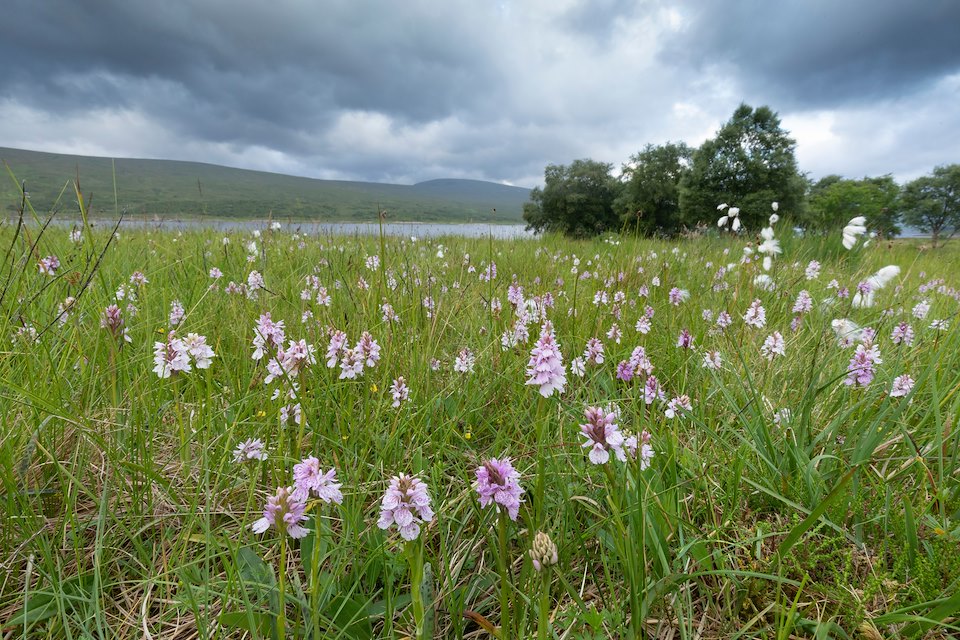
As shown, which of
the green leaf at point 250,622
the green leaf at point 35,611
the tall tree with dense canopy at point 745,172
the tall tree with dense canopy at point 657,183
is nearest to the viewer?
the green leaf at point 250,622

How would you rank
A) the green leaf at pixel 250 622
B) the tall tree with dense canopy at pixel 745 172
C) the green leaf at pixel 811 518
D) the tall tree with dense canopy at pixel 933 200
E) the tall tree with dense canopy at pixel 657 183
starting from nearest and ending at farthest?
the green leaf at pixel 811 518 < the green leaf at pixel 250 622 < the tall tree with dense canopy at pixel 745 172 < the tall tree with dense canopy at pixel 657 183 < the tall tree with dense canopy at pixel 933 200

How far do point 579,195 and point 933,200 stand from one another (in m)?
75.6

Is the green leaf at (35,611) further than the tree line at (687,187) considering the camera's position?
No

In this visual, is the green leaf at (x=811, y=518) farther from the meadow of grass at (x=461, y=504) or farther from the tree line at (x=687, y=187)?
the tree line at (x=687, y=187)

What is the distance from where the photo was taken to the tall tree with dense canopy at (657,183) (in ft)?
119

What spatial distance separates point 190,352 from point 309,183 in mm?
185629

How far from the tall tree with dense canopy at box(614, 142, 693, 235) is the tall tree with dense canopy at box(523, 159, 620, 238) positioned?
1601 mm

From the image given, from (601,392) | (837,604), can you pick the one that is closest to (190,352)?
(601,392)

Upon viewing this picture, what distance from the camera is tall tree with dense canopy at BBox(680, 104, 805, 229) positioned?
3059cm

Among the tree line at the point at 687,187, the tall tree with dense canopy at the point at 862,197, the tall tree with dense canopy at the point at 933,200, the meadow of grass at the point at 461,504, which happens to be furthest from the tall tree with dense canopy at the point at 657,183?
the tall tree with dense canopy at the point at 933,200

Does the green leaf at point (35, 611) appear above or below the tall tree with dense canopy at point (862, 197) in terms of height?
below

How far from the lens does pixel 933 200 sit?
235 ft

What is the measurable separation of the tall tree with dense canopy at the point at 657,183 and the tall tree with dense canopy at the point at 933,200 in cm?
6107

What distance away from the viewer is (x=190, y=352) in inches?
71.7
